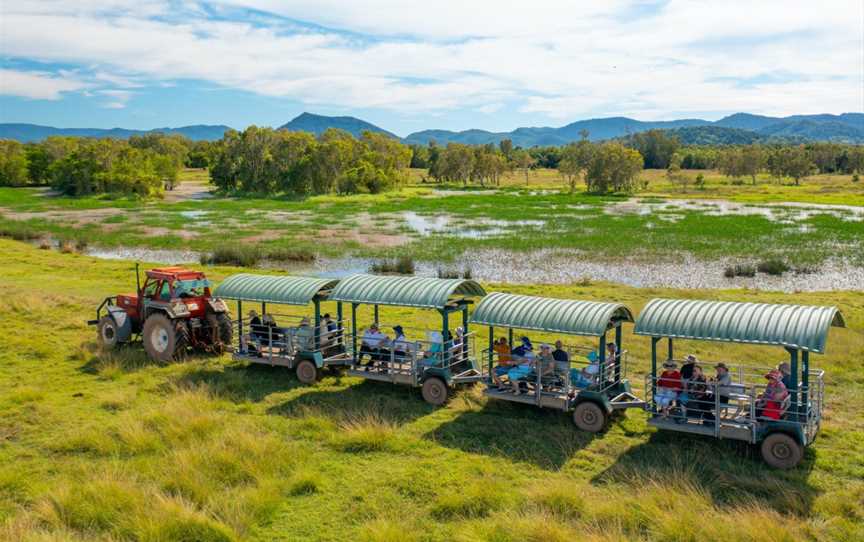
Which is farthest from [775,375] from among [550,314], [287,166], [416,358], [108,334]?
[287,166]

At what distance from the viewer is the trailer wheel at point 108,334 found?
20.6 meters

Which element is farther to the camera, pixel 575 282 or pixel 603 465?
pixel 575 282

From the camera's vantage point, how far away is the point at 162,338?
19.8m

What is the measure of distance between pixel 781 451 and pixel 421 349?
7.95 metres

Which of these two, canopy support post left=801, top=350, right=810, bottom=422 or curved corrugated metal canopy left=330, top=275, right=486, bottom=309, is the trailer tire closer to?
curved corrugated metal canopy left=330, top=275, right=486, bottom=309

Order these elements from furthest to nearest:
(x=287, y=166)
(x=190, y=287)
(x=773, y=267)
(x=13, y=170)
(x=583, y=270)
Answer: (x=13, y=170)
(x=287, y=166)
(x=583, y=270)
(x=773, y=267)
(x=190, y=287)

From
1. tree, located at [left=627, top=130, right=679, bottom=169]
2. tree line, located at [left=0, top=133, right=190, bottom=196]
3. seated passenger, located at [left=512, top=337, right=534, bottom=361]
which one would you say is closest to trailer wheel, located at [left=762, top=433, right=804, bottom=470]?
seated passenger, located at [left=512, top=337, right=534, bottom=361]

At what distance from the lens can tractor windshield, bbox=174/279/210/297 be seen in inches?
785

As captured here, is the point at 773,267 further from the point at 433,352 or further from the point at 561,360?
the point at 433,352

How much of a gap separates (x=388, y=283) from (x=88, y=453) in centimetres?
741

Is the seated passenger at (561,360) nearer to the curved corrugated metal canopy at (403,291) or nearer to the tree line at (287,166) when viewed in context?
the curved corrugated metal canopy at (403,291)

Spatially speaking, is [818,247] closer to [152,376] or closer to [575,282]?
[575,282]

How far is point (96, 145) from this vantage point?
10362cm

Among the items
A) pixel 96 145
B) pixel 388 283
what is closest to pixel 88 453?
pixel 388 283
